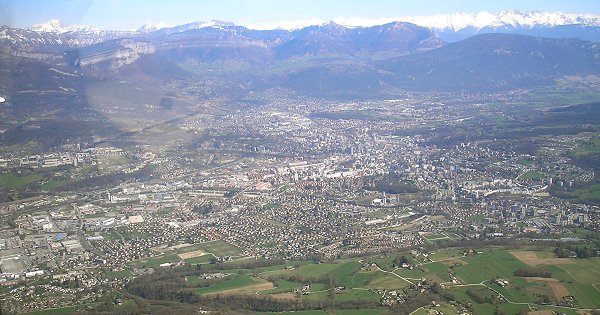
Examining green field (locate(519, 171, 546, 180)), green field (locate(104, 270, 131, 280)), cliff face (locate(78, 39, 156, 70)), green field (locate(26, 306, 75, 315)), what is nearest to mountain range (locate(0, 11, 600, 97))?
cliff face (locate(78, 39, 156, 70))

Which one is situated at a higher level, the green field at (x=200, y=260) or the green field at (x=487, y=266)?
the green field at (x=200, y=260)

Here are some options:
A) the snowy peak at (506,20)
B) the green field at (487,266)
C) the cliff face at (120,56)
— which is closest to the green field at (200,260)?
the green field at (487,266)

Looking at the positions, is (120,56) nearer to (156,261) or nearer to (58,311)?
(156,261)

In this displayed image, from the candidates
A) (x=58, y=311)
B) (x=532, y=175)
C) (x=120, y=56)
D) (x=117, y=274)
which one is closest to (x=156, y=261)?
(x=117, y=274)

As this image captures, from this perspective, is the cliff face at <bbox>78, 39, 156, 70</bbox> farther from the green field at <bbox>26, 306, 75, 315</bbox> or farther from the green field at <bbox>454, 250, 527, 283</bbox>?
the green field at <bbox>454, 250, 527, 283</bbox>

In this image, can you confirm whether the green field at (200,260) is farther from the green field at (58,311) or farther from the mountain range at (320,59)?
the mountain range at (320,59)

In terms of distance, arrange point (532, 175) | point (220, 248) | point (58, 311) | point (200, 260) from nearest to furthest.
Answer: point (58, 311)
point (200, 260)
point (220, 248)
point (532, 175)

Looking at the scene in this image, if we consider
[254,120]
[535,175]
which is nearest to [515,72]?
[254,120]

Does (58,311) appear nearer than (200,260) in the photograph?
Yes

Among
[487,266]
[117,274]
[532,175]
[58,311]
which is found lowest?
[532,175]

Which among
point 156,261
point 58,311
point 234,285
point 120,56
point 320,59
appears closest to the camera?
point 58,311

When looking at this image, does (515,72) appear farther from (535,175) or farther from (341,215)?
(341,215)

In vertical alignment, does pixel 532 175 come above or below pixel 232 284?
below
